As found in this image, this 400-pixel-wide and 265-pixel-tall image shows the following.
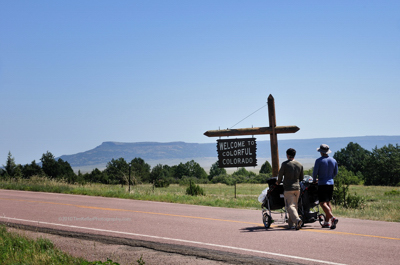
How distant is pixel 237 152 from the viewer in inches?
810

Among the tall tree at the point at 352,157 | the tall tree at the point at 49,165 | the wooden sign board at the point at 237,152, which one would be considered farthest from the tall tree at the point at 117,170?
the wooden sign board at the point at 237,152

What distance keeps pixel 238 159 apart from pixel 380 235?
10868 millimetres

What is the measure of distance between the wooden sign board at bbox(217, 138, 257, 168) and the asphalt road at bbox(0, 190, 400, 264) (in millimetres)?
5446

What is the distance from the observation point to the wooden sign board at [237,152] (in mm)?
20469

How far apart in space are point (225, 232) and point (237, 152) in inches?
401

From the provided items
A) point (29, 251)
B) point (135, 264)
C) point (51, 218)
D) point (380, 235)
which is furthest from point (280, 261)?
point (51, 218)

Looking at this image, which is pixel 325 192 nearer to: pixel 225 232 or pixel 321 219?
pixel 321 219

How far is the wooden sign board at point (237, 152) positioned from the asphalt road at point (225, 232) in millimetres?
5446

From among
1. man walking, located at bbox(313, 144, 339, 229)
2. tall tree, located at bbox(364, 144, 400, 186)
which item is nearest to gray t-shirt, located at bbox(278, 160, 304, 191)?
man walking, located at bbox(313, 144, 339, 229)

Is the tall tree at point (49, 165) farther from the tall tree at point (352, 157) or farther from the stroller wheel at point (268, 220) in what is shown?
the stroller wheel at point (268, 220)

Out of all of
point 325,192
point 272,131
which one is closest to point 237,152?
point 272,131

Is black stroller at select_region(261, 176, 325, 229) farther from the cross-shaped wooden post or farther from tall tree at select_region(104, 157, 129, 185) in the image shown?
tall tree at select_region(104, 157, 129, 185)

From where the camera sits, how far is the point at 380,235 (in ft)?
32.8

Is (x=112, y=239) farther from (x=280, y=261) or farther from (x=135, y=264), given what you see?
(x=280, y=261)
